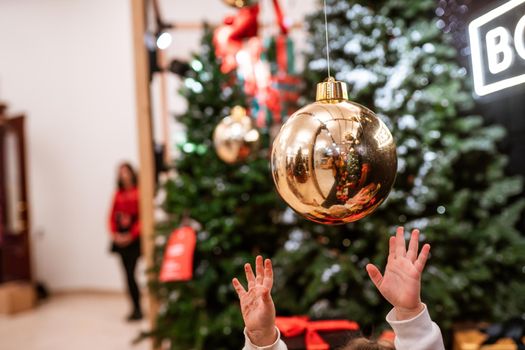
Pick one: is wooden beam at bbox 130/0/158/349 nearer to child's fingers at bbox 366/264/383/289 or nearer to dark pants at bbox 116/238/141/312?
dark pants at bbox 116/238/141/312

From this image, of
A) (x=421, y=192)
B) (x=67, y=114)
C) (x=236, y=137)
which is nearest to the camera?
(x=421, y=192)

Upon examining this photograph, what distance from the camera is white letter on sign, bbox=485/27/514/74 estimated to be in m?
0.94

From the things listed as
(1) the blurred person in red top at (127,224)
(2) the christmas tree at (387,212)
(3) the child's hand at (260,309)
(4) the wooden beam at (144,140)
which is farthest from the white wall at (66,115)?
(3) the child's hand at (260,309)

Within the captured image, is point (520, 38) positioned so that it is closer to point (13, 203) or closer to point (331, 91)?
point (331, 91)

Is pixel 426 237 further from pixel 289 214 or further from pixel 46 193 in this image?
pixel 46 193

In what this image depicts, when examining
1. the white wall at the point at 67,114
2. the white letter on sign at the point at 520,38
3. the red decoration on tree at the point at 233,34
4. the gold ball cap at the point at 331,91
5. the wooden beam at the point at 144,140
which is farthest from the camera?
the white wall at the point at 67,114

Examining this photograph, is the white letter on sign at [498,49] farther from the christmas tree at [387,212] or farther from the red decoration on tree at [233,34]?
the red decoration on tree at [233,34]

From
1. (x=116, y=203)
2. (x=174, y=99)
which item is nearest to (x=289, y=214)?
(x=116, y=203)

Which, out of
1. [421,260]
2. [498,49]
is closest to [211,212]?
[421,260]

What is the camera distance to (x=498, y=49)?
3.14 ft

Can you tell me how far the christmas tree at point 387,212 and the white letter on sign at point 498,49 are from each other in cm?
144

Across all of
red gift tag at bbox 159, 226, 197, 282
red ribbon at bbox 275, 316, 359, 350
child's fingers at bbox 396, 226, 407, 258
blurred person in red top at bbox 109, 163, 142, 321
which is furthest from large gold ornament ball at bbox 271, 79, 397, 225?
blurred person in red top at bbox 109, 163, 142, 321

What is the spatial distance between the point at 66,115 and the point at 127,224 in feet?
7.24

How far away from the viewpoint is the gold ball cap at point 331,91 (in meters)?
1.04
